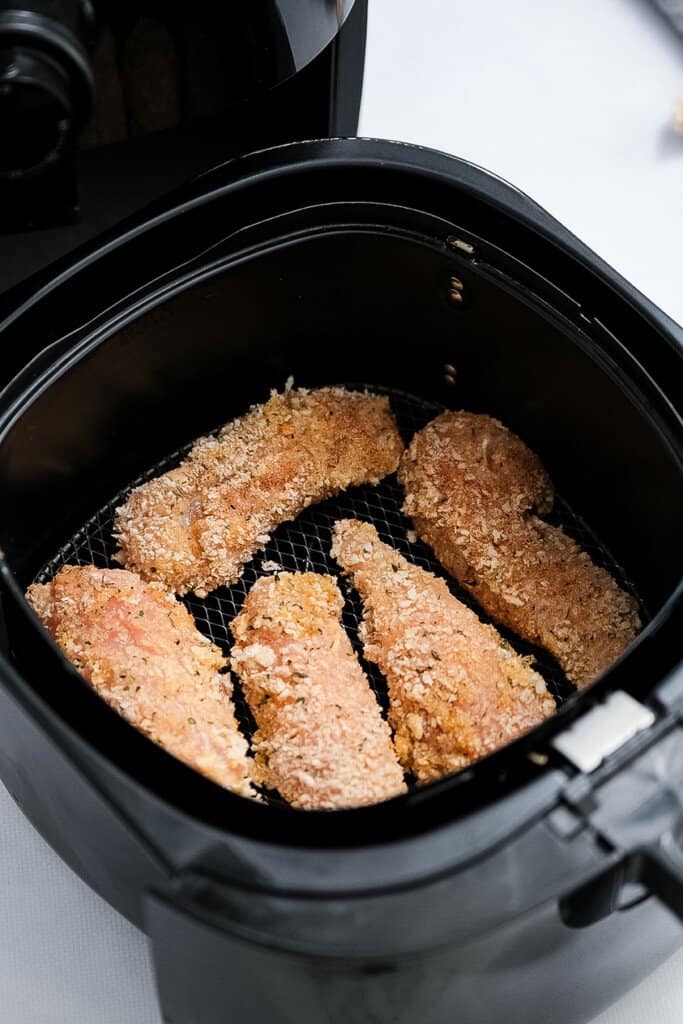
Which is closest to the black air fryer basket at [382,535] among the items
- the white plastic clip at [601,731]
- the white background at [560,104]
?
the white plastic clip at [601,731]

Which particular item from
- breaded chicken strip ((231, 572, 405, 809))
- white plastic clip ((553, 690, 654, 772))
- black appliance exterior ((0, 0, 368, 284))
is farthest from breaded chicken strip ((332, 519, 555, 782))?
black appliance exterior ((0, 0, 368, 284))

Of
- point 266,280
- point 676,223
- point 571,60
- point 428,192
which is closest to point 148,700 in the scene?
point 266,280

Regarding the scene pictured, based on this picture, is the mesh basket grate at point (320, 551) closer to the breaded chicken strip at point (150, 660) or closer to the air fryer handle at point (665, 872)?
the breaded chicken strip at point (150, 660)

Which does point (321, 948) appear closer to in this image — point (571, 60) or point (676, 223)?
point (676, 223)

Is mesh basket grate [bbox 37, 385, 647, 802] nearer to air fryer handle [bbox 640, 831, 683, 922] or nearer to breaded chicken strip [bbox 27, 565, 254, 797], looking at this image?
breaded chicken strip [bbox 27, 565, 254, 797]

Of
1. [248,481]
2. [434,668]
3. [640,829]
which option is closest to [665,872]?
[640,829]

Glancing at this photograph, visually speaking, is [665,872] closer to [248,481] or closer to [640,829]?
[640,829]
